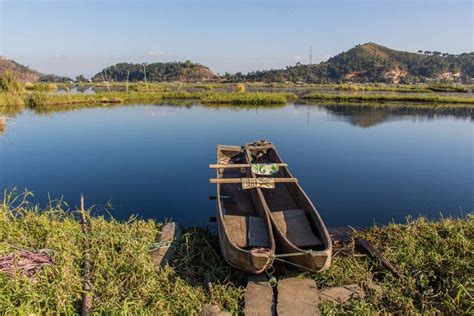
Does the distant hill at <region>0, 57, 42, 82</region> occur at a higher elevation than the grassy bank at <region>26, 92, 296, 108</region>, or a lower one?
higher

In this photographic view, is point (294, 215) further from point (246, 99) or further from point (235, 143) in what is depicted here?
point (246, 99)

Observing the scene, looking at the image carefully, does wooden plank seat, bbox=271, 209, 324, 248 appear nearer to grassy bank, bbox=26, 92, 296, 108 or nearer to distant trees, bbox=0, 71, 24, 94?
grassy bank, bbox=26, 92, 296, 108

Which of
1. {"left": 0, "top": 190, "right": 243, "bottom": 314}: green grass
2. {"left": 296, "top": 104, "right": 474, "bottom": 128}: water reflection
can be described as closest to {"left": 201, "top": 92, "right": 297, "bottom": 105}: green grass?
{"left": 296, "top": 104, "right": 474, "bottom": 128}: water reflection

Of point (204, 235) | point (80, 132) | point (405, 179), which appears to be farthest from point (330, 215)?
point (80, 132)

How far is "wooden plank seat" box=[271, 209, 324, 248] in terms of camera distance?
15.5ft

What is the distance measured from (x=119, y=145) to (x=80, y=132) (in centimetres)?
353

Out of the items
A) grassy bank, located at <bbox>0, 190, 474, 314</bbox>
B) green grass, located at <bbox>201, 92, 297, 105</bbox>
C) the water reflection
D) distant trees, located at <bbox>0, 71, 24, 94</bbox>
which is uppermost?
distant trees, located at <bbox>0, 71, 24, 94</bbox>

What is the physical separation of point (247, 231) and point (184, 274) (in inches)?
44.8

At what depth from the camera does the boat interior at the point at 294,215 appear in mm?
4777

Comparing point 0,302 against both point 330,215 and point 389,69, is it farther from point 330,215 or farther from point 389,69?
point 389,69

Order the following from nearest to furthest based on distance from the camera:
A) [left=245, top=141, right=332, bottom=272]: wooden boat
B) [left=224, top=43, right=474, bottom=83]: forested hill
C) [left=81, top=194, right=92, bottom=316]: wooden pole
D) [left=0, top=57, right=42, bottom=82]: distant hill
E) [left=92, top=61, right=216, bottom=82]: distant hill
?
[left=81, top=194, right=92, bottom=316]: wooden pole, [left=245, top=141, right=332, bottom=272]: wooden boat, [left=224, top=43, right=474, bottom=83]: forested hill, [left=92, top=61, right=216, bottom=82]: distant hill, [left=0, top=57, right=42, bottom=82]: distant hill

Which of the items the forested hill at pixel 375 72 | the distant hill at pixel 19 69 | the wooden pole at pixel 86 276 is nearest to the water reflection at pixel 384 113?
the wooden pole at pixel 86 276

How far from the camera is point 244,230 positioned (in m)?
5.20

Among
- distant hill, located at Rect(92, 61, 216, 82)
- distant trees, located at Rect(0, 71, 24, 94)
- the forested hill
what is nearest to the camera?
distant trees, located at Rect(0, 71, 24, 94)
